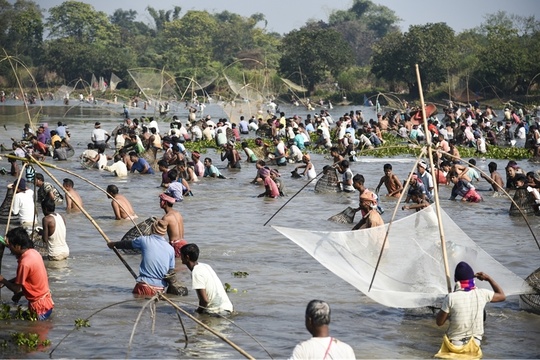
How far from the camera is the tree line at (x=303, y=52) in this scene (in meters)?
56.9

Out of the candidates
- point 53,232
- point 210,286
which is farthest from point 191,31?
point 210,286

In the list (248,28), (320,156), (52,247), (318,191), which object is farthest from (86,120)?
(248,28)

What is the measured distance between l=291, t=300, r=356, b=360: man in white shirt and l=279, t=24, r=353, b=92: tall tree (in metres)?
64.3

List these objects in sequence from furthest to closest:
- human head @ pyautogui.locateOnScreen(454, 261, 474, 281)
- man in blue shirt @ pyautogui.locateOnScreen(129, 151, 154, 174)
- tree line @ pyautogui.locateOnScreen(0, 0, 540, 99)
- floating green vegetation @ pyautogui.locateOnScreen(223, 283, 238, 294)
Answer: tree line @ pyautogui.locateOnScreen(0, 0, 540, 99) < man in blue shirt @ pyautogui.locateOnScreen(129, 151, 154, 174) < floating green vegetation @ pyautogui.locateOnScreen(223, 283, 238, 294) < human head @ pyautogui.locateOnScreen(454, 261, 474, 281)

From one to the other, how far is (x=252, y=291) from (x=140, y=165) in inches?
486

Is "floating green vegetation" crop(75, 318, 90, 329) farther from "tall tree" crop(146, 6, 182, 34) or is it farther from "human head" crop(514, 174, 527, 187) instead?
"tall tree" crop(146, 6, 182, 34)

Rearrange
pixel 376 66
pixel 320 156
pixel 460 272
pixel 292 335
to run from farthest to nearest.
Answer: pixel 376 66 < pixel 320 156 < pixel 292 335 < pixel 460 272

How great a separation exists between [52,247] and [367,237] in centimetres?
482

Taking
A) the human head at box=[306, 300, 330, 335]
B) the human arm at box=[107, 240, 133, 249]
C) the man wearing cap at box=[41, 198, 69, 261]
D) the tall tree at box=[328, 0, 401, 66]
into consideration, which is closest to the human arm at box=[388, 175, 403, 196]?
the man wearing cap at box=[41, 198, 69, 261]

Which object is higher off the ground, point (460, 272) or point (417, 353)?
point (460, 272)

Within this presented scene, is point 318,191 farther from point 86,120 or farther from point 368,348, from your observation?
point 86,120

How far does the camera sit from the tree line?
56.9 meters

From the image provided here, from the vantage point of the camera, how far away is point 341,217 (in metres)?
16.6

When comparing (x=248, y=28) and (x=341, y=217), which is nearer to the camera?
(x=341, y=217)
